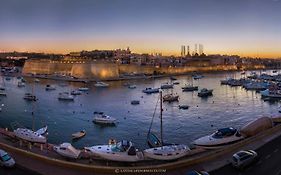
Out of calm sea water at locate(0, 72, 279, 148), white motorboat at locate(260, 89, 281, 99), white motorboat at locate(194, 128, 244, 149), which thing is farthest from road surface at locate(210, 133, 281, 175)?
white motorboat at locate(260, 89, 281, 99)

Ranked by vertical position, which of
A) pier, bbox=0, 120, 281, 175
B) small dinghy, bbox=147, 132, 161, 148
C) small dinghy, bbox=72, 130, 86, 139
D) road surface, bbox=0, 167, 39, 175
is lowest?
small dinghy, bbox=72, 130, 86, 139

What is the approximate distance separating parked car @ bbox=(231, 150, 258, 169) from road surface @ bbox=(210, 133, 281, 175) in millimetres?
92

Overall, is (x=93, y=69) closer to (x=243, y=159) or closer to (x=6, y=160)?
(x=6, y=160)

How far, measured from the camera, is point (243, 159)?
6.77 metres

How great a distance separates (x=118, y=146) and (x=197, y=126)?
29.3 feet

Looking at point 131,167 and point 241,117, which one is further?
point 241,117

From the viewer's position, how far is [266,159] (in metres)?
7.36

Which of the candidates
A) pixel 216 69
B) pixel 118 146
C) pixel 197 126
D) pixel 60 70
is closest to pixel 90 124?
pixel 197 126

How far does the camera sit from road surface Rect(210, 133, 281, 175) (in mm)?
6621

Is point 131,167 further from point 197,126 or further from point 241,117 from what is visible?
point 241,117

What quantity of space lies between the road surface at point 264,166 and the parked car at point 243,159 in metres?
0.09

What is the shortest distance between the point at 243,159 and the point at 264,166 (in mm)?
533

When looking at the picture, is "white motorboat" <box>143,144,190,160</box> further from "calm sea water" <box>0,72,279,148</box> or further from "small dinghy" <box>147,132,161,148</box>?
"calm sea water" <box>0,72,279,148</box>

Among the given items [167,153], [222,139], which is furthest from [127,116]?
[167,153]
